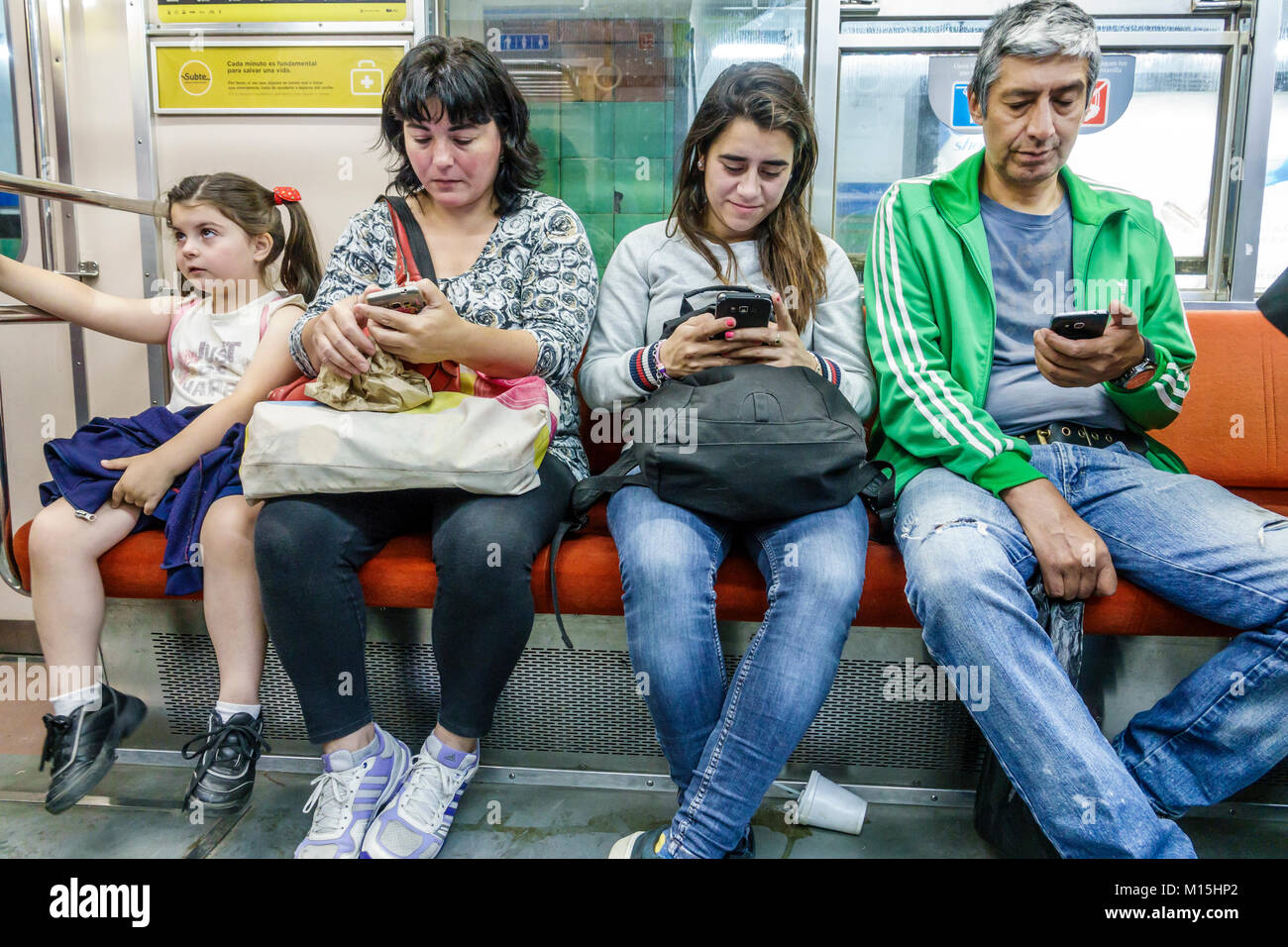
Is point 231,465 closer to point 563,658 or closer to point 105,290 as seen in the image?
point 563,658

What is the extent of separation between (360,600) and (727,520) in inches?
31.2

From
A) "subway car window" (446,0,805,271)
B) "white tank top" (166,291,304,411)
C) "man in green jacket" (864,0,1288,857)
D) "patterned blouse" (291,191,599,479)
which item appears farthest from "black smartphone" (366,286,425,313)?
"subway car window" (446,0,805,271)

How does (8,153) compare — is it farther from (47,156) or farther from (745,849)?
(745,849)

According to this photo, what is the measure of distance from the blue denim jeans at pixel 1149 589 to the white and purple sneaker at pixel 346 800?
1.15 metres

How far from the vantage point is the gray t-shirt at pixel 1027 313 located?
6.17 ft

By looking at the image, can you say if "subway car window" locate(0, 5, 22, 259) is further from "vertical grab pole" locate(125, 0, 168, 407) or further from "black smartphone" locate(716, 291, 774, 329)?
"black smartphone" locate(716, 291, 774, 329)

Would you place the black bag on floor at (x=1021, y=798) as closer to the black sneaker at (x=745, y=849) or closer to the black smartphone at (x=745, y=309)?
the black sneaker at (x=745, y=849)

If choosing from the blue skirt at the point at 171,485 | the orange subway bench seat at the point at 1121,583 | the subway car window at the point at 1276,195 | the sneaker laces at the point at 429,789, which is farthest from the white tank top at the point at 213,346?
the subway car window at the point at 1276,195

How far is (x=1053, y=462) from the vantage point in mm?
1785

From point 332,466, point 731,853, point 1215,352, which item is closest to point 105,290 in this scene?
point 332,466

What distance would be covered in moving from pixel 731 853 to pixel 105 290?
2.81 meters

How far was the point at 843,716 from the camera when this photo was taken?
1914 millimetres

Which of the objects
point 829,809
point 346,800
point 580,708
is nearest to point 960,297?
point 829,809

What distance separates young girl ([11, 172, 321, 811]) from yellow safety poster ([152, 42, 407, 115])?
630 millimetres
